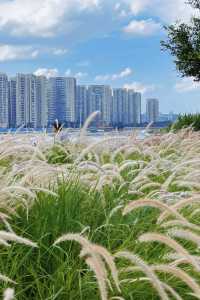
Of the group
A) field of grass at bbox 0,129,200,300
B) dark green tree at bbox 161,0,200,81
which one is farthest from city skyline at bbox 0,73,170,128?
field of grass at bbox 0,129,200,300

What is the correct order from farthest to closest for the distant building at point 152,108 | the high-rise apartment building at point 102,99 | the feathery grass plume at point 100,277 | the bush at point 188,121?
the high-rise apartment building at point 102,99, the distant building at point 152,108, the bush at point 188,121, the feathery grass plume at point 100,277

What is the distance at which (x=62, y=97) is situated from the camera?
134 feet

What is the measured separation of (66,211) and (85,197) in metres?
0.46

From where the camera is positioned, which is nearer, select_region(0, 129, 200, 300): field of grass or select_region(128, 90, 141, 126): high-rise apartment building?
select_region(0, 129, 200, 300): field of grass

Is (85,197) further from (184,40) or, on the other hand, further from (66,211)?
(184,40)

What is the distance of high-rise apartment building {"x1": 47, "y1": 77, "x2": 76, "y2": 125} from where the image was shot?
39.6 m

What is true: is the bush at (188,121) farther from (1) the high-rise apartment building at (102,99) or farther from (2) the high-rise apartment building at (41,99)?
(2) the high-rise apartment building at (41,99)

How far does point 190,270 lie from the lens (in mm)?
2645

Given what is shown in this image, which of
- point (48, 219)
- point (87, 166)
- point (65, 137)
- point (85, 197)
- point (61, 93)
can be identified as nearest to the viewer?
point (48, 219)

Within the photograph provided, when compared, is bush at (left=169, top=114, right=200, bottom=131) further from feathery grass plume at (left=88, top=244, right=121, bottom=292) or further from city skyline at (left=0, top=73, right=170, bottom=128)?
city skyline at (left=0, top=73, right=170, bottom=128)

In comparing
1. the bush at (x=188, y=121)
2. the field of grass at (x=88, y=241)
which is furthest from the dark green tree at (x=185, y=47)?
the field of grass at (x=88, y=241)

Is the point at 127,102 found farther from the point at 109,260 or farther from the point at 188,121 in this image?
the point at 109,260

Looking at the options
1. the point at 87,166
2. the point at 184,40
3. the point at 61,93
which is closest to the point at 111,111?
the point at 61,93

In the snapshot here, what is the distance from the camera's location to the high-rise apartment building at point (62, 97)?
39.6 meters
